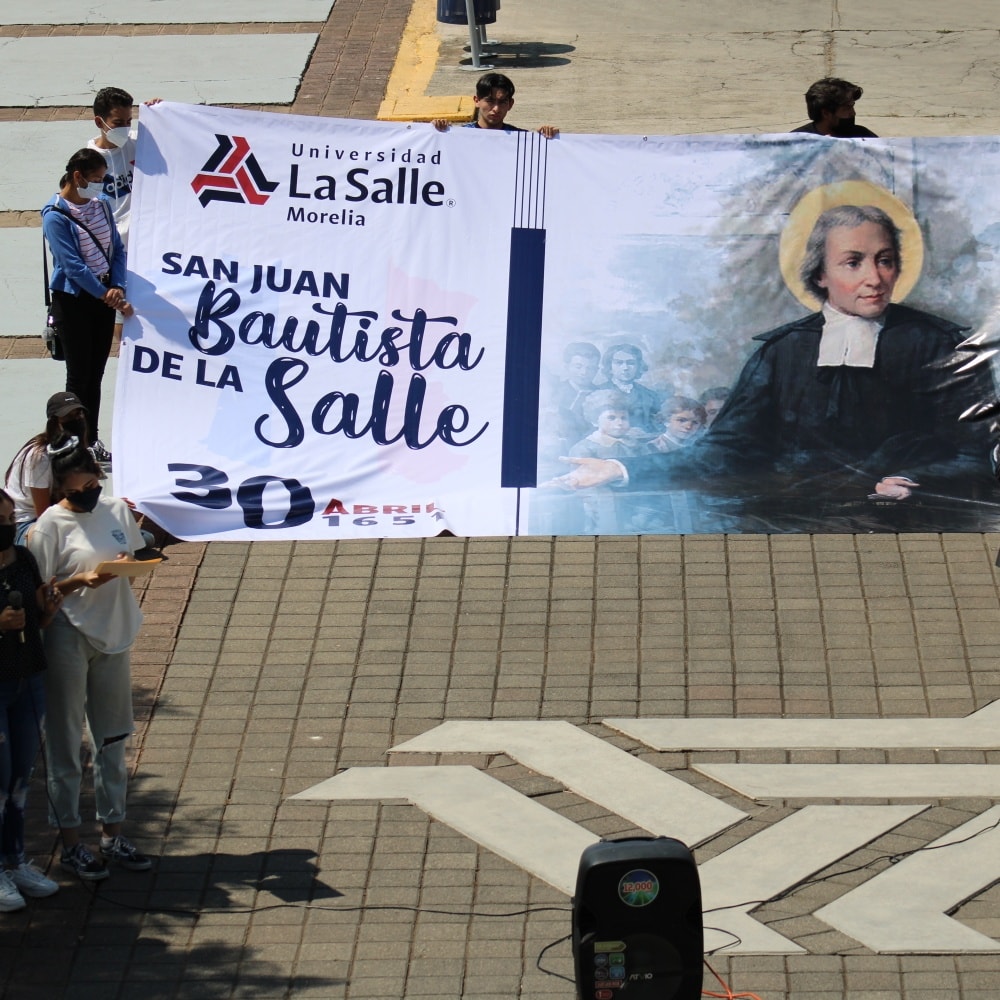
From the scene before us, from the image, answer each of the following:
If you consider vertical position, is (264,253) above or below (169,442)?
above

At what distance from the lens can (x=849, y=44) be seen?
17.9 metres

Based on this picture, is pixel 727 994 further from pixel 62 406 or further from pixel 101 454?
pixel 101 454

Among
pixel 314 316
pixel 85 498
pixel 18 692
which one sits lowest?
pixel 18 692

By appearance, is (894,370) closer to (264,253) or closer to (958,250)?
(958,250)

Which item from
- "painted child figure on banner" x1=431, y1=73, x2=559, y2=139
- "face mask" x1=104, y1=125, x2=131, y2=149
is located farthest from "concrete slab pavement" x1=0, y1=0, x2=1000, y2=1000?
"face mask" x1=104, y1=125, x2=131, y2=149

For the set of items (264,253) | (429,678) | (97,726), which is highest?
(264,253)

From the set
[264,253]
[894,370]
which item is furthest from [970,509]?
[264,253]

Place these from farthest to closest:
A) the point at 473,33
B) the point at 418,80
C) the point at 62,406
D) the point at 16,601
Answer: the point at 473,33, the point at 418,80, the point at 62,406, the point at 16,601

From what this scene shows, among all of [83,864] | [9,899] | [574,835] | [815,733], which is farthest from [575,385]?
[9,899]

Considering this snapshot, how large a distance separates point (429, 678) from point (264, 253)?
9.05 feet

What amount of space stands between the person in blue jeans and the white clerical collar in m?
4.70

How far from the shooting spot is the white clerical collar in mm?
9547

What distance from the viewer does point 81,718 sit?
6.86 m

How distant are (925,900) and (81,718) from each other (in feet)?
11.1
